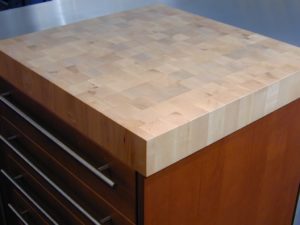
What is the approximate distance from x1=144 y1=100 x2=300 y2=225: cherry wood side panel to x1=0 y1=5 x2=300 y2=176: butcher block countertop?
33 mm

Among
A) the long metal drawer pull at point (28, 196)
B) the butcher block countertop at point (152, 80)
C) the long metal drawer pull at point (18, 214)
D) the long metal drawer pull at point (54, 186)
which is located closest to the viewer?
the butcher block countertop at point (152, 80)

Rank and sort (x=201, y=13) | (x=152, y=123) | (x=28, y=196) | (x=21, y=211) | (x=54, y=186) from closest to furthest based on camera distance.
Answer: (x=152, y=123), (x=54, y=186), (x=28, y=196), (x=21, y=211), (x=201, y=13)

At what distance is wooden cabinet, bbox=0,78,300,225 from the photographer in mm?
775

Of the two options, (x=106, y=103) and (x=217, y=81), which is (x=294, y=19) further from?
(x=106, y=103)

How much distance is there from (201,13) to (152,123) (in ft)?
2.36

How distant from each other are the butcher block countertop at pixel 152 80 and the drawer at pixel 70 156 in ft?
0.14

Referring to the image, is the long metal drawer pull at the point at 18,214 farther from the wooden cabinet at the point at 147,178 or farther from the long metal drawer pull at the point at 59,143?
the long metal drawer pull at the point at 59,143

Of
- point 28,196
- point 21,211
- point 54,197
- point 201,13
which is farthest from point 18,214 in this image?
point 201,13

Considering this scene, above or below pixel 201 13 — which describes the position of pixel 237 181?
below

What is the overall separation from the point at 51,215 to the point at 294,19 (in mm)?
767

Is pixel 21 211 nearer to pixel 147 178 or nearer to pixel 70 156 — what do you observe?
pixel 70 156

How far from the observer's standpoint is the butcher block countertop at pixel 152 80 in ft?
2.38

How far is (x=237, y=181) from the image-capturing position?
2.94 feet

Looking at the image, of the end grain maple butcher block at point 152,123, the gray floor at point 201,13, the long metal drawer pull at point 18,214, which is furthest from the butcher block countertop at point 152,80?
the long metal drawer pull at point 18,214
